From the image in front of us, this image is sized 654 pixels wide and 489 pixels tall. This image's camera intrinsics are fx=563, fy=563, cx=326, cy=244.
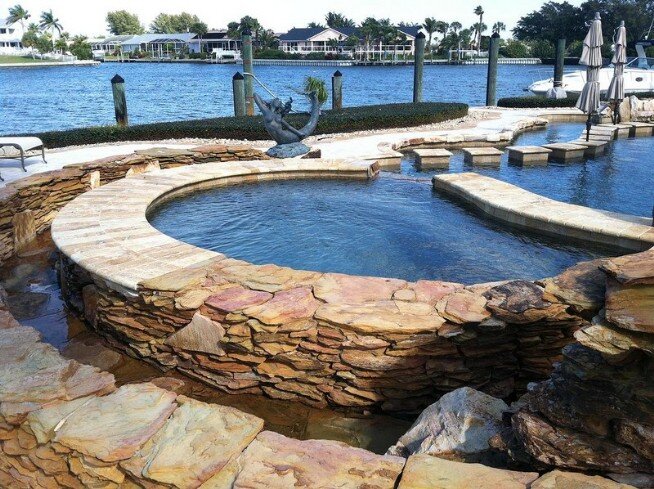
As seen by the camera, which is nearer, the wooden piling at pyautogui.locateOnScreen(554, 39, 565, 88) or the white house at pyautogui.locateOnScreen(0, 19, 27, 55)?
the wooden piling at pyautogui.locateOnScreen(554, 39, 565, 88)

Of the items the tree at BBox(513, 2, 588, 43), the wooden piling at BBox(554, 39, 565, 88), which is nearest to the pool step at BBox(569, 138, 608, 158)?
the wooden piling at BBox(554, 39, 565, 88)

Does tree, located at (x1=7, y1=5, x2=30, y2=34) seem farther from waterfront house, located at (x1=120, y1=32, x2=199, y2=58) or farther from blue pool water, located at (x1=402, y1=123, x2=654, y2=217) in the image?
blue pool water, located at (x1=402, y1=123, x2=654, y2=217)

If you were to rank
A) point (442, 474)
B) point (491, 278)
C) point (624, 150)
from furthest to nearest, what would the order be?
point (624, 150) → point (491, 278) → point (442, 474)

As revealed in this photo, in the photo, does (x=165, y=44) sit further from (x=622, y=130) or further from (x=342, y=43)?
(x=622, y=130)

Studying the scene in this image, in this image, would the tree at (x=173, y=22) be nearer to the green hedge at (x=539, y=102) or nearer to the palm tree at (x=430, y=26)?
the palm tree at (x=430, y=26)

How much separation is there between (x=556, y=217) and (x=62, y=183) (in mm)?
7480

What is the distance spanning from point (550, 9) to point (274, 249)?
90.9 metres

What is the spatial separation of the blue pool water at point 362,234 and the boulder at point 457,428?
2580 mm

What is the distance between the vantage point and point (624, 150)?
46.4ft

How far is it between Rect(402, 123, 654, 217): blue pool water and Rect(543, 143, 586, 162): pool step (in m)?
0.24

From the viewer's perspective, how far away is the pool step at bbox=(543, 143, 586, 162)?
1245 centimetres

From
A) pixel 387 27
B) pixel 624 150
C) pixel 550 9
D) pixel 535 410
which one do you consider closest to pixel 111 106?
pixel 624 150

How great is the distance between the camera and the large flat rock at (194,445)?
9.29ft

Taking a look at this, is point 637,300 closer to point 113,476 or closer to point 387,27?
point 113,476
